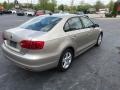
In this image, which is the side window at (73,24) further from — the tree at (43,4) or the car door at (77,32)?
the tree at (43,4)

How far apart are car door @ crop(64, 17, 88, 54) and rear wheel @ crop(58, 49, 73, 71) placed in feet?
1.07

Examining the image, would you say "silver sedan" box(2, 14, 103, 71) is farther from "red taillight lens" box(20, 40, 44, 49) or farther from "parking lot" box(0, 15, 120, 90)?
"parking lot" box(0, 15, 120, 90)

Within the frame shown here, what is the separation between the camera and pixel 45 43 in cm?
342

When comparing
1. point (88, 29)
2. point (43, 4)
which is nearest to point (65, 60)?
point (88, 29)

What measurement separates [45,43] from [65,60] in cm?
108

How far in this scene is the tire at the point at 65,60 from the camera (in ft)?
13.1

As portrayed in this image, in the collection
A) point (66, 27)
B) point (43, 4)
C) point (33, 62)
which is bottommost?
point (33, 62)

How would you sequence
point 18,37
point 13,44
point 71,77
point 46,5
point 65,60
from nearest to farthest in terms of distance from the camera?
point 18,37 → point 13,44 → point 71,77 → point 65,60 → point 46,5

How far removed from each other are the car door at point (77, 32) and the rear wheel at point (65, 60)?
0.33m

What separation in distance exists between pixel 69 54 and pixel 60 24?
0.92 metres

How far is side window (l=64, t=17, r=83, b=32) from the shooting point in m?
4.25

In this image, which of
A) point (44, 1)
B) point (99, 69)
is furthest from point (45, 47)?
point (44, 1)

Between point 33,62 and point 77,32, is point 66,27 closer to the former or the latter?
point 77,32

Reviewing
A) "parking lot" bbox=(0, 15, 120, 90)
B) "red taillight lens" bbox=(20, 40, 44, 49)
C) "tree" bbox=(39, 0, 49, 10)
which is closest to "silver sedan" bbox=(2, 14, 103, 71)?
"red taillight lens" bbox=(20, 40, 44, 49)
